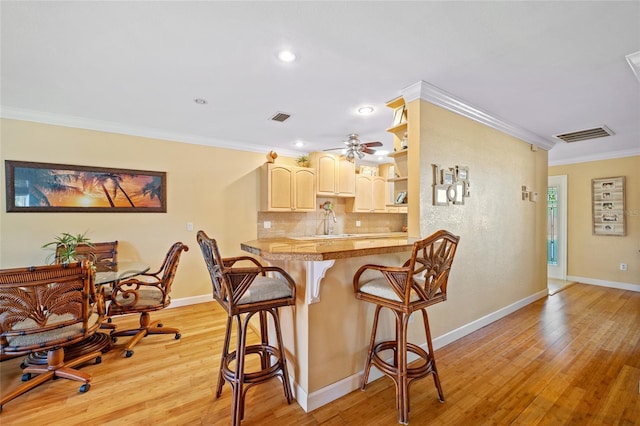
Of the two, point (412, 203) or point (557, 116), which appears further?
point (557, 116)

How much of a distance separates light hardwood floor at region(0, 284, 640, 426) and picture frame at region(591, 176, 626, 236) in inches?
108

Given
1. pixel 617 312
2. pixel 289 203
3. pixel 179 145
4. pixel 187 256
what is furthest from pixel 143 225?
pixel 617 312

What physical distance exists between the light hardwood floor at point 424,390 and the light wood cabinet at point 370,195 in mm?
2826

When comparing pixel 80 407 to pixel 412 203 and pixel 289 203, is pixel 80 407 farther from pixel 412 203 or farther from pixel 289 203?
pixel 289 203

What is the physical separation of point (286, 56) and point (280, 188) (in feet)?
8.29

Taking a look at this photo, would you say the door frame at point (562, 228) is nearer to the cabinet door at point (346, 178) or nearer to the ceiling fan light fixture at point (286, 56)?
the cabinet door at point (346, 178)

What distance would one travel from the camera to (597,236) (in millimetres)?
5008

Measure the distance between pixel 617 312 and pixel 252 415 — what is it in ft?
15.2

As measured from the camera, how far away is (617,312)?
3.53 metres

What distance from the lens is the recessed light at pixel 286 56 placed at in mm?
1913

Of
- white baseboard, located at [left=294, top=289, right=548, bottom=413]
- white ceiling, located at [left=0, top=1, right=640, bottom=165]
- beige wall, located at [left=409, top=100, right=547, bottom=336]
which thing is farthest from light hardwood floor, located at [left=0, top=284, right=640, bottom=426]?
white ceiling, located at [left=0, top=1, right=640, bottom=165]

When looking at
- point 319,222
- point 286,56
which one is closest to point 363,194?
point 319,222

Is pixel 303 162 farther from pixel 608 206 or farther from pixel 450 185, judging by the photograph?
pixel 608 206

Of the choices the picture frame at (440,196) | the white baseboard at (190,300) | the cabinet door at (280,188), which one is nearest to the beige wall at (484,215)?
the picture frame at (440,196)
